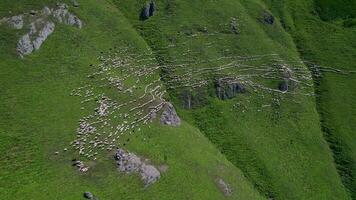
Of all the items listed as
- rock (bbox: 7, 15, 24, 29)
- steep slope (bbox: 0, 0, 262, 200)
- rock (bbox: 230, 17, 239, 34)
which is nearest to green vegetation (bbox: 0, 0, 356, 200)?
steep slope (bbox: 0, 0, 262, 200)

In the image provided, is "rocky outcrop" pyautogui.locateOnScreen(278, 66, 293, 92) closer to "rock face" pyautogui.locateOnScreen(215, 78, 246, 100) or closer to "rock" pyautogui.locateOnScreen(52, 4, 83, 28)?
"rock face" pyautogui.locateOnScreen(215, 78, 246, 100)

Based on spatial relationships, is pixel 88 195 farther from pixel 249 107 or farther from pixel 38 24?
pixel 249 107

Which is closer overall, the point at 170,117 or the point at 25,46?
the point at 25,46

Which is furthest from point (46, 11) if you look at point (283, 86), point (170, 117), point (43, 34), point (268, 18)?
point (268, 18)

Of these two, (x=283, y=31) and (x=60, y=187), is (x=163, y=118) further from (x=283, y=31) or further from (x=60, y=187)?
(x=283, y=31)

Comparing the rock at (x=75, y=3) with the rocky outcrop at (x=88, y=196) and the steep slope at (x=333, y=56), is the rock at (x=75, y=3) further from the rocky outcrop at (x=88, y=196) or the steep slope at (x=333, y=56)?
the steep slope at (x=333, y=56)
